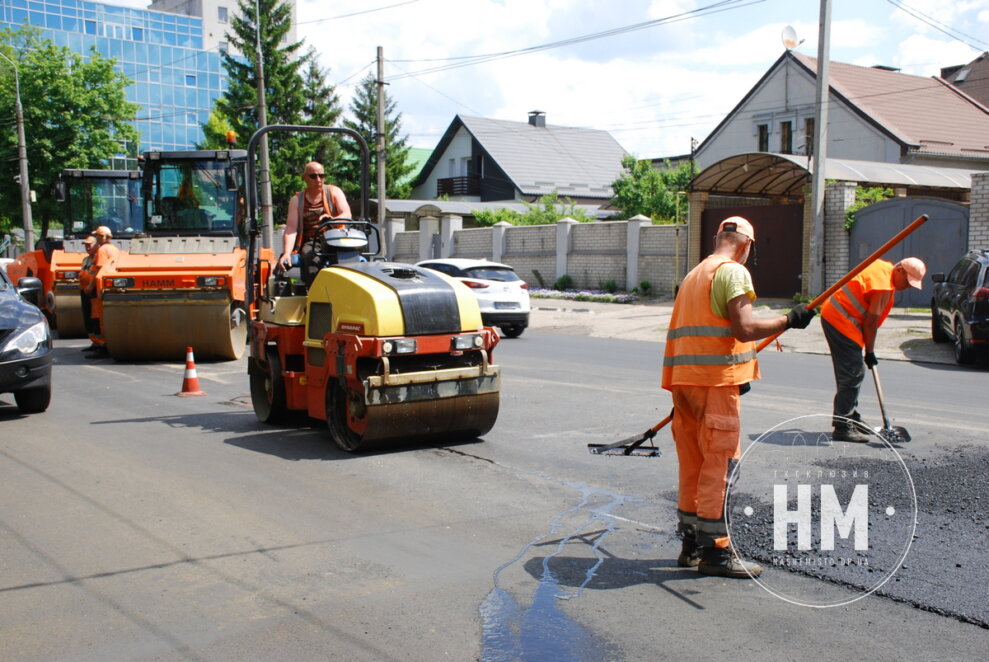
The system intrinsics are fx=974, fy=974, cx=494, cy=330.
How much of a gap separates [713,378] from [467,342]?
3.29m

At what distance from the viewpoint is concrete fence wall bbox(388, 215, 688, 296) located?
26.8 m

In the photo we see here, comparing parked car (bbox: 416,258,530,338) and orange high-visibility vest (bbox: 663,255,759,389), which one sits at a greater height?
orange high-visibility vest (bbox: 663,255,759,389)

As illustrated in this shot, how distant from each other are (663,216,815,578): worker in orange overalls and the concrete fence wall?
69.7ft

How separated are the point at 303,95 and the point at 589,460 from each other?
47.5 metres

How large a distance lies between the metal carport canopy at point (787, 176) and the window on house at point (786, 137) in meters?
14.9

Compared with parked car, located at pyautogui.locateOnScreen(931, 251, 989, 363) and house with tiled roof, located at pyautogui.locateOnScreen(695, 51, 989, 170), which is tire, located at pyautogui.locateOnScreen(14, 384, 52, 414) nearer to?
parked car, located at pyautogui.locateOnScreen(931, 251, 989, 363)

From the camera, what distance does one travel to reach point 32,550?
537cm

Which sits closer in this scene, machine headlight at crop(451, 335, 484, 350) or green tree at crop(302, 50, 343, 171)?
machine headlight at crop(451, 335, 484, 350)

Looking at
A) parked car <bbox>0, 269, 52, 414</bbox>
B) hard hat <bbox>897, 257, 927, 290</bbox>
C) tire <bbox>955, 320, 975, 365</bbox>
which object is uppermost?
hard hat <bbox>897, 257, 927, 290</bbox>

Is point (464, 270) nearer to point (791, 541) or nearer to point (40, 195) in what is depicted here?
point (791, 541)

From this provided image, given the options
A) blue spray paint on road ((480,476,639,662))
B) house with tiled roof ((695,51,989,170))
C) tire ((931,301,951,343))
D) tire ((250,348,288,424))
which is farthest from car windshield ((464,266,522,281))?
house with tiled roof ((695,51,989,170))

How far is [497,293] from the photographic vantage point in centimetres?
1839

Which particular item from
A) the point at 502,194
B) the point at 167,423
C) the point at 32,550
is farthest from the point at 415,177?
the point at 32,550

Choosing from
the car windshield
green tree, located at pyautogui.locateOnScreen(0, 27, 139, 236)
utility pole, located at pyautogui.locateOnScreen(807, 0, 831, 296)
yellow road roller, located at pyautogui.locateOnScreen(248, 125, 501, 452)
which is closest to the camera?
yellow road roller, located at pyautogui.locateOnScreen(248, 125, 501, 452)
